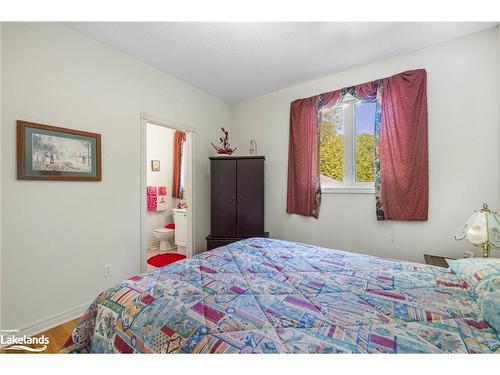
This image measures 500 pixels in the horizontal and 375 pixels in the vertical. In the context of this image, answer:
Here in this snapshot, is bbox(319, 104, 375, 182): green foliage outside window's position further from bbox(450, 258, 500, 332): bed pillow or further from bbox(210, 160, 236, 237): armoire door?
bbox(450, 258, 500, 332): bed pillow

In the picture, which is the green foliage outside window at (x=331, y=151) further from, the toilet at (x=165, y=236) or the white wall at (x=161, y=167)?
the white wall at (x=161, y=167)

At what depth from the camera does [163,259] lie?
144 inches

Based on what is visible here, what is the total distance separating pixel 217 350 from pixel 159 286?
529mm

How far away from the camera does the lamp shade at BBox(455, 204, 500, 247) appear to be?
1.57m

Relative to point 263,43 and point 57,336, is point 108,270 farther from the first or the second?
point 263,43

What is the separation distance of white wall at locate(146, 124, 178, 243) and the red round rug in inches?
30.0

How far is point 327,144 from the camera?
9.61ft

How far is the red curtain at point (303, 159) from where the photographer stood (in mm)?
2928

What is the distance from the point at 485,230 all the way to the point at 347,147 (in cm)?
153

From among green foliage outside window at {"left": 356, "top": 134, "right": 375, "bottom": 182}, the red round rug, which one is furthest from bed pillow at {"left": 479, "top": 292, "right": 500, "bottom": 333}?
the red round rug

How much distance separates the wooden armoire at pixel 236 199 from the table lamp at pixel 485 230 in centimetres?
209

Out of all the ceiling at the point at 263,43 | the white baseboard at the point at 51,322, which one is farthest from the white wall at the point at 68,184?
the ceiling at the point at 263,43
